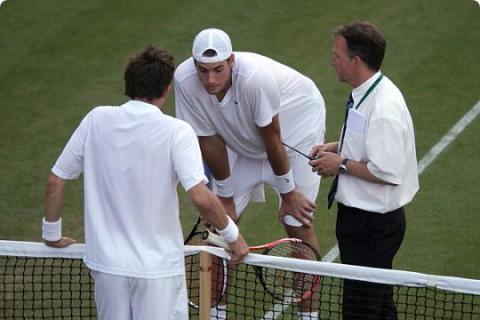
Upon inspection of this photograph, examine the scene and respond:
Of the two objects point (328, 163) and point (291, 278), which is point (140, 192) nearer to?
point (328, 163)

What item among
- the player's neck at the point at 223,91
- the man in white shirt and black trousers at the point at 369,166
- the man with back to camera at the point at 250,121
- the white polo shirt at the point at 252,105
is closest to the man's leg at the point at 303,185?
the man with back to camera at the point at 250,121

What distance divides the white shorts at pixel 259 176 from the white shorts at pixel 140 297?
2116 mm

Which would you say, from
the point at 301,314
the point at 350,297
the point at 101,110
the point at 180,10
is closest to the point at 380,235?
the point at 350,297

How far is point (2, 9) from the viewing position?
13781mm

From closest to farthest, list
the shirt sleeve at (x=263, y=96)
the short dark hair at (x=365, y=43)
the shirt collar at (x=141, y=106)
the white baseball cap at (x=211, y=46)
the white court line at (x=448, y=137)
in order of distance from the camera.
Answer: the shirt collar at (x=141, y=106) → the short dark hair at (x=365, y=43) → the white baseball cap at (x=211, y=46) → the shirt sleeve at (x=263, y=96) → the white court line at (x=448, y=137)

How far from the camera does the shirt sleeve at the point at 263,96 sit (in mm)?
8164

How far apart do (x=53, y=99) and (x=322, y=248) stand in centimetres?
366

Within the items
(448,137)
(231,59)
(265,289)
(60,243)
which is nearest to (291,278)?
(265,289)

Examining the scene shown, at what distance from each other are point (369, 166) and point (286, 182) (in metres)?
1.28

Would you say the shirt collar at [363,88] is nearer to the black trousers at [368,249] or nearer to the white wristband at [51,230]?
the black trousers at [368,249]

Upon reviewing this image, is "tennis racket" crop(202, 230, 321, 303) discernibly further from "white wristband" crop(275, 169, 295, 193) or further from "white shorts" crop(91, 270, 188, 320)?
"white shorts" crop(91, 270, 188, 320)

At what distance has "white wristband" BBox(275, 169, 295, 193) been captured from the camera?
8.56 m

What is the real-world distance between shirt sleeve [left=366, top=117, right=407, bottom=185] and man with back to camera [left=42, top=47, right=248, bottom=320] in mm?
994

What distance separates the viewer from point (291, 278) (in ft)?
26.0
